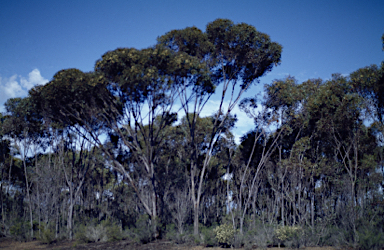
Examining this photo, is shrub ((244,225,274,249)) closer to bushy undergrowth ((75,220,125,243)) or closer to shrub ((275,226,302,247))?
shrub ((275,226,302,247))

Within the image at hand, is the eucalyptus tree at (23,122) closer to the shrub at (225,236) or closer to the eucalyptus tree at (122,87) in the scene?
the eucalyptus tree at (122,87)

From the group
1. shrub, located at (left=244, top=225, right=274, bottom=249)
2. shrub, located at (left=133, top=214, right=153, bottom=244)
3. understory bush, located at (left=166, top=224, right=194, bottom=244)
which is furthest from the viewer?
understory bush, located at (left=166, top=224, right=194, bottom=244)

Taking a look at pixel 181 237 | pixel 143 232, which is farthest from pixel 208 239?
pixel 143 232

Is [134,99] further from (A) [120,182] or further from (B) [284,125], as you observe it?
(A) [120,182]

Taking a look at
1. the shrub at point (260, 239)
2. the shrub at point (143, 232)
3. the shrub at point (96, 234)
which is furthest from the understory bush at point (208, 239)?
the shrub at point (96, 234)

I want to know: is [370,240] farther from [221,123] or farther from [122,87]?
[122,87]

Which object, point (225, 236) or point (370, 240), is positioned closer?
point (370, 240)

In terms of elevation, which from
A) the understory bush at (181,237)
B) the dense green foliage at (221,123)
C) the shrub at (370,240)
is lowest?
the understory bush at (181,237)

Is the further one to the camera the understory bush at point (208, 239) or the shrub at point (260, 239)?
the understory bush at point (208, 239)

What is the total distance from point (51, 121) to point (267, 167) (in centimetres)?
1489

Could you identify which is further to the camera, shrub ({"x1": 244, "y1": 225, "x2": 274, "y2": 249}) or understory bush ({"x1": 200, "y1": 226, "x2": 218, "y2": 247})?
understory bush ({"x1": 200, "y1": 226, "x2": 218, "y2": 247})

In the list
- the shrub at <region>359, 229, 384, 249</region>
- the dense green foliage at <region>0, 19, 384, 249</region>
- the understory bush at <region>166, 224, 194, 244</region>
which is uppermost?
the dense green foliage at <region>0, 19, 384, 249</region>

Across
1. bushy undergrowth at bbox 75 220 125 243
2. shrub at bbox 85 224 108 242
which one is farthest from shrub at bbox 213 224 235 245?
shrub at bbox 85 224 108 242

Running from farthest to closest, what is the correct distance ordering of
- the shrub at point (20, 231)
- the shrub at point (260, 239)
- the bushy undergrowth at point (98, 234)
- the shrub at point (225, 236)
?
the shrub at point (20, 231), the bushy undergrowth at point (98, 234), the shrub at point (225, 236), the shrub at point (260, 239)
